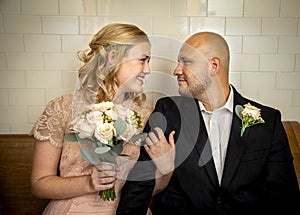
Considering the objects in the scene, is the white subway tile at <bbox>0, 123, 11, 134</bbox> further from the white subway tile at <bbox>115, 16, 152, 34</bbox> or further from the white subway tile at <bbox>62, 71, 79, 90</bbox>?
A: the white subway tile at <bbox>115, 16, 152, 34</bbox>

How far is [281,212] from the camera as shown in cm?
180

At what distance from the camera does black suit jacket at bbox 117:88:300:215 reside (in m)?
1.74

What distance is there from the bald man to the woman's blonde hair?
0.26 m

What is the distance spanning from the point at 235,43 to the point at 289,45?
1.09 ft

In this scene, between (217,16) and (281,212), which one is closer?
(281,212)

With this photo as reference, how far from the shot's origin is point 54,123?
174cm

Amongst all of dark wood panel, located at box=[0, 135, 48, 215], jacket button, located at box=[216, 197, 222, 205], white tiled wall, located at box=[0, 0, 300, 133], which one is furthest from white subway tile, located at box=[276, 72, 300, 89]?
dark wood panel, located at box=[0, 135, 48, 215]

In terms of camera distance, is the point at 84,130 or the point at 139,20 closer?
the point at 84,130

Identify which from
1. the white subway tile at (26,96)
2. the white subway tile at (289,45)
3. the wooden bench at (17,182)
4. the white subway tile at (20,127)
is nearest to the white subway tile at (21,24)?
the white subway tile at (26,96)

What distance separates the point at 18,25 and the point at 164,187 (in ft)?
4.19

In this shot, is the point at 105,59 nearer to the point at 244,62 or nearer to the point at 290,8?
the point at 244,62

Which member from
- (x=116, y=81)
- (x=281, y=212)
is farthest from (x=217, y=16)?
(x=281, y=212)

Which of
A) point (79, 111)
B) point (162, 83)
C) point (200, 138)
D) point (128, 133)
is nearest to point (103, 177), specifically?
point (128, 133)

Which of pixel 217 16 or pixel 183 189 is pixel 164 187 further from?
pixel 217 16
